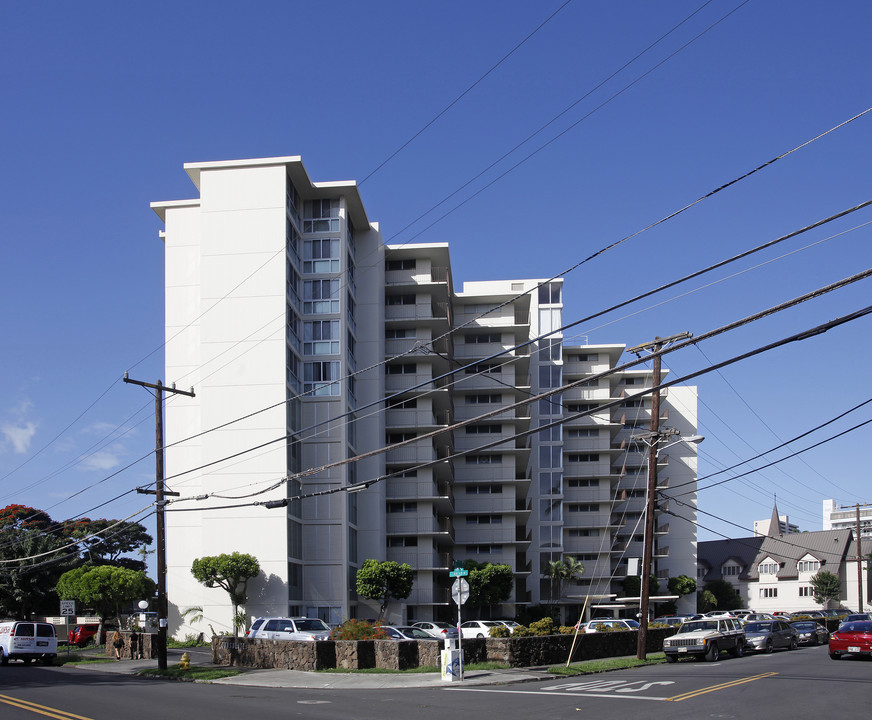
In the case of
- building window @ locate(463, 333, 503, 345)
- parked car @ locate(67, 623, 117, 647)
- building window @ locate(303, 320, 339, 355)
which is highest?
building window @ locate(463, 333, 503, 345)

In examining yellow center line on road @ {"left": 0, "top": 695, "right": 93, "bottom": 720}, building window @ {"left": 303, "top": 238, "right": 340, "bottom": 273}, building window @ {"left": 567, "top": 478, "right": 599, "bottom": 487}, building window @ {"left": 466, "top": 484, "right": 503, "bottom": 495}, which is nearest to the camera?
yellow center line on road @ {"left": 0, "top": 695, "right": 93, "bottom": 720}

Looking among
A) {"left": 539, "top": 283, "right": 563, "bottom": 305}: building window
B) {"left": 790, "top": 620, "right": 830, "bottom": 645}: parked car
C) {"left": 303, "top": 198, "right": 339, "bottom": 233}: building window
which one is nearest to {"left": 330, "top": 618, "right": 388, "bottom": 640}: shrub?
{"left": 790, "top": 620, "right": 830, "bottom": 645}: parked car

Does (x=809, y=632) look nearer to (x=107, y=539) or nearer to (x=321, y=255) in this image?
(x=321, y=255)

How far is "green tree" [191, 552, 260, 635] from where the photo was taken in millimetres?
47156

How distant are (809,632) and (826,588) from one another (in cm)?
5322

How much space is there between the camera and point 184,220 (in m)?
59.6

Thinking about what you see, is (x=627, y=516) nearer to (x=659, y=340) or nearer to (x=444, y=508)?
(x=444, y=508)

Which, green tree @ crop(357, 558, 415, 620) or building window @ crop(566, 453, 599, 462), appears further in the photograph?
building window @ crop(566, 453, 599, 462)

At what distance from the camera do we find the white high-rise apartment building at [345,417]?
166ft

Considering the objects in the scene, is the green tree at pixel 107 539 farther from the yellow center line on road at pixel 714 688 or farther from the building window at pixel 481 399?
the yellow center line on road at pixel 714 688

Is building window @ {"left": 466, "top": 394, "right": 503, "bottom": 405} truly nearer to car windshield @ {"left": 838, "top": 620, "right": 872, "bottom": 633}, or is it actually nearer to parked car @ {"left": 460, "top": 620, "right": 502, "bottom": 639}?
parked car @ {"left": 460, "top": 620, "right": 502, "bottom": 639}

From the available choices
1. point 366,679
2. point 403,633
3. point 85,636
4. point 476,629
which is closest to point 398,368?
point 476,629

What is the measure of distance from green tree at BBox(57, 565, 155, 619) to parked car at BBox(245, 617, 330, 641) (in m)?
17.1

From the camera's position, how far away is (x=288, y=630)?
112ft
